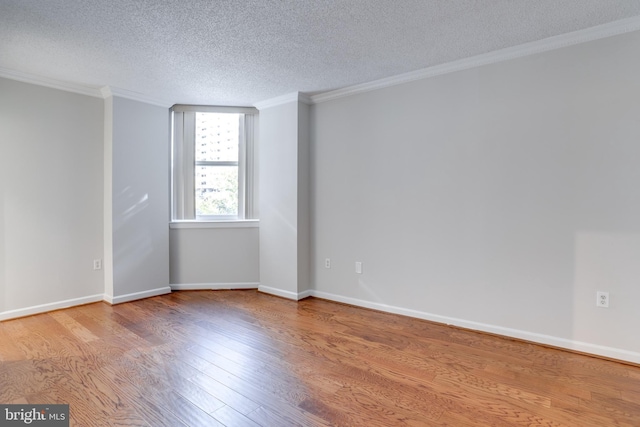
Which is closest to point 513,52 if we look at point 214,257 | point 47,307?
point 214,257

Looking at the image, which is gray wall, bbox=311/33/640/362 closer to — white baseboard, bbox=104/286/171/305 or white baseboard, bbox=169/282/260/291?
white baseboard, bbox=169/282/260/291

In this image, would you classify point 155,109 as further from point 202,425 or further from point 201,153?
point 202,425

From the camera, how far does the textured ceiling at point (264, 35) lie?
2.22 metres

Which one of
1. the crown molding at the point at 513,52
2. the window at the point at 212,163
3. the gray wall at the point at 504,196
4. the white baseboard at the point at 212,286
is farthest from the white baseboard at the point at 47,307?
the crown molding at the point at 513,52

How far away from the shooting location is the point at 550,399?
1.99 m

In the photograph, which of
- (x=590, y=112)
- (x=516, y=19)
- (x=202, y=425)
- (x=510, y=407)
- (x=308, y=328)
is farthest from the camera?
(x=308, y=328)

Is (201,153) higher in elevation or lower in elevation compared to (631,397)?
higher

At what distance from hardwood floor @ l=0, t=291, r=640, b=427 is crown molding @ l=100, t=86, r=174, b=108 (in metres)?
2.42

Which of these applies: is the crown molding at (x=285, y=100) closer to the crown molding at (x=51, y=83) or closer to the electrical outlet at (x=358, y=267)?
the crown molding at (x=51, y=83)

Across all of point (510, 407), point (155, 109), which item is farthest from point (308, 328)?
point (155, 109)

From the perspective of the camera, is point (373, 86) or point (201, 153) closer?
point (373, 86)

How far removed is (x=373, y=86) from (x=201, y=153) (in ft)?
7.87

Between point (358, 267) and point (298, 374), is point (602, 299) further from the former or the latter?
point (298, 374)

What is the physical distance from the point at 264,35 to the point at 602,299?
320 centimetres
